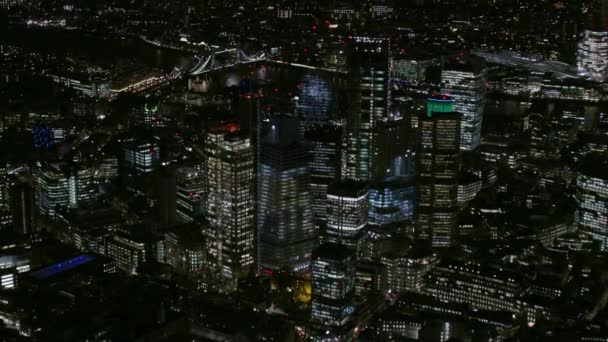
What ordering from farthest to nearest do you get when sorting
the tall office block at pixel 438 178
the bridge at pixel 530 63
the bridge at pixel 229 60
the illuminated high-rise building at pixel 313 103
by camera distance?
the bridge at pixel 229 60, the bridge at pixel 530 63, the illuminated high-rise building at pixel 313 103, the tall office block at pixel 438 178

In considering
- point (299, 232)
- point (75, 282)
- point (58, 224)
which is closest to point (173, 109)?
point (58, 224)

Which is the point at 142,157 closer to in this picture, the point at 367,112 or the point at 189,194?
the point at 189,194

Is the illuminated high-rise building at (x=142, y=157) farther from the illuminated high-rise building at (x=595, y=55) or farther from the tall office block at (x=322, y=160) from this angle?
the illuminated high-rise building at (x=595, y=55)

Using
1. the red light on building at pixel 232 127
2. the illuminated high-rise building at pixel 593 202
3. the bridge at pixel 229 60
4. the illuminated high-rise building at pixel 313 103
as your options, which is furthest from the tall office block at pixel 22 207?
the bridge at pixel 229 60

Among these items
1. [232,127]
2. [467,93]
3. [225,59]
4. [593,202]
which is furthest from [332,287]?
[225,59]

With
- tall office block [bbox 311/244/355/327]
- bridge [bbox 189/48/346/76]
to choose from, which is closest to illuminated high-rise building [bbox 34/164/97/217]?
tall office block [bbox 311/244/355/327]

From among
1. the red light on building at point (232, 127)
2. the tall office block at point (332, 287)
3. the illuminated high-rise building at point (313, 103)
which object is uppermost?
the red light on building at point (232, 127)

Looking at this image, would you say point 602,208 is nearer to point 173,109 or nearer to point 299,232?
point 299,232
